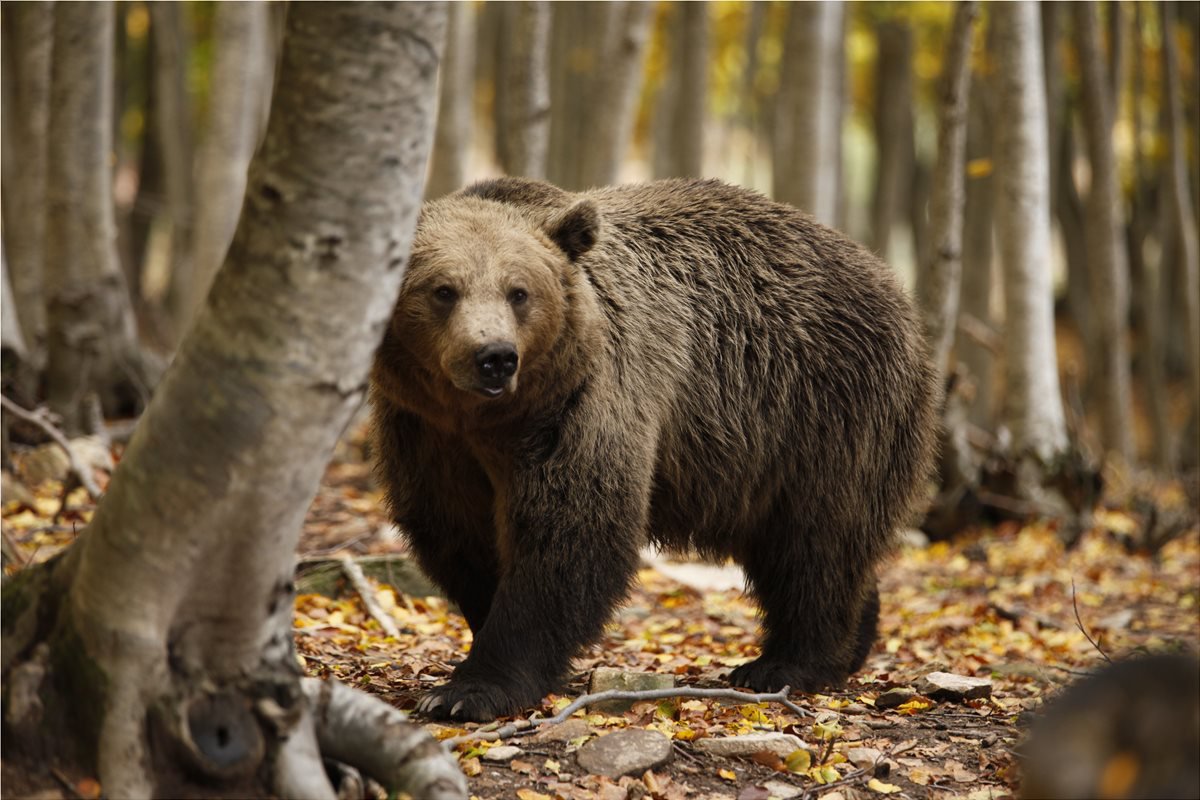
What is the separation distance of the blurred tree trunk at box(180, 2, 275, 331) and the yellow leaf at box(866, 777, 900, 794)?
8227mm

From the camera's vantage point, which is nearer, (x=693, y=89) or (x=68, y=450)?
(x=68, y=450)

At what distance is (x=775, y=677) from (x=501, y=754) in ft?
6.60

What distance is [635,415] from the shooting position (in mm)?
5648

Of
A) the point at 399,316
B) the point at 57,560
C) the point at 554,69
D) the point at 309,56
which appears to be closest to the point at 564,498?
the point at 399,316

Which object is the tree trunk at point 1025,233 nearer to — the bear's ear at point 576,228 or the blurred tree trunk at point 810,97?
the blurred tree trunk at point 810,97

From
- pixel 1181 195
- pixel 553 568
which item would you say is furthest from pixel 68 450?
pixel 1181 195

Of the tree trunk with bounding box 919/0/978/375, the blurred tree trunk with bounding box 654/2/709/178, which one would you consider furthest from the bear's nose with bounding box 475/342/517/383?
the blurred tree trunk with bounding box 654/2/709/178

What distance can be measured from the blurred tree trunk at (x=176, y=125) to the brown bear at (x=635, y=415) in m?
10.7

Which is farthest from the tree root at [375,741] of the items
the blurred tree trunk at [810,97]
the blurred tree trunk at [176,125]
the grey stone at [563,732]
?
the blurred tree trunk at [176,125]

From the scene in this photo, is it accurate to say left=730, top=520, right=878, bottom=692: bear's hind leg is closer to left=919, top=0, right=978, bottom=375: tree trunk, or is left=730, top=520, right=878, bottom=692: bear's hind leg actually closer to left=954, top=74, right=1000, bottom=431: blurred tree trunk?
left=919, top=0, right=978, bottom=375: tree trunk

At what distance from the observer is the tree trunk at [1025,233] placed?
11.4 m

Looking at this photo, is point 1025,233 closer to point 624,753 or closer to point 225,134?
point 225,134

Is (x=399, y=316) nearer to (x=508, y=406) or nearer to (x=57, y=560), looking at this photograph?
(x=508, y=406)

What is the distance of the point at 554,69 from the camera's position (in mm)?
19156
